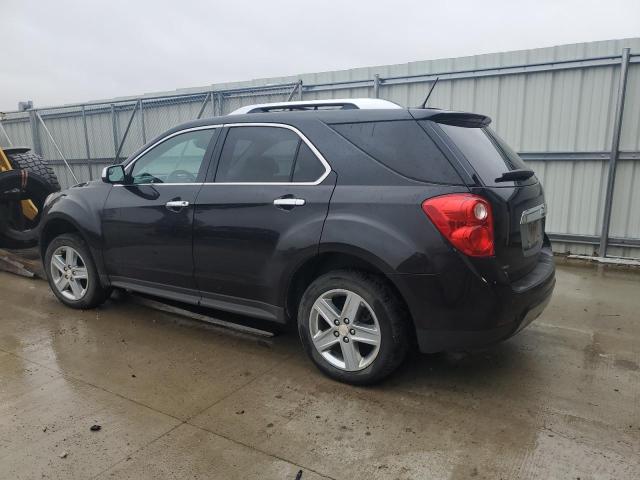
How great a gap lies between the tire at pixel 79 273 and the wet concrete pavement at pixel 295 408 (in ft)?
1.20

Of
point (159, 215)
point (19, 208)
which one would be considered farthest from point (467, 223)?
point (19, 208)

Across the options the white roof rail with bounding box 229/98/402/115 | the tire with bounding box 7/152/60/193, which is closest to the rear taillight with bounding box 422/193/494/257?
the white roof rail with bounding box 229/98/402/115

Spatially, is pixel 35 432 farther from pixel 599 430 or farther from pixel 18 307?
pixel 599 430

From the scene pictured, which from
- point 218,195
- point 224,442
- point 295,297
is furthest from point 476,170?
point 224,442

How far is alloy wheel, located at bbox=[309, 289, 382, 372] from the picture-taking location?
118 inches

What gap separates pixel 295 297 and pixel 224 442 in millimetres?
1100

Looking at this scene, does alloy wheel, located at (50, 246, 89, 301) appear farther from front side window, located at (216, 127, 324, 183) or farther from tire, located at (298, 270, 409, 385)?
tire, located at (298, 270, 409, 385)

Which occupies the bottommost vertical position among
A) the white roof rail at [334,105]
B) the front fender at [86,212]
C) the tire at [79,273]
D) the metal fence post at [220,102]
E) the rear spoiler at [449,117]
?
the tire at [79,273]

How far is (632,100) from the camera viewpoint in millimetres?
6254

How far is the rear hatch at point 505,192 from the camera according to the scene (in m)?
2.76

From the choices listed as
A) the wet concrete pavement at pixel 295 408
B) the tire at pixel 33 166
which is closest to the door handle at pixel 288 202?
the wet concrete pavement at pixel 295 408

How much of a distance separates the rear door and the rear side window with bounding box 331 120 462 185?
0.29m

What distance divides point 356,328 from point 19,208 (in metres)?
5.96

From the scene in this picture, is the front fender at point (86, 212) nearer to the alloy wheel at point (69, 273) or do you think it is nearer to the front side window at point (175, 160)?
the alloy wheel at point (69, 273)
